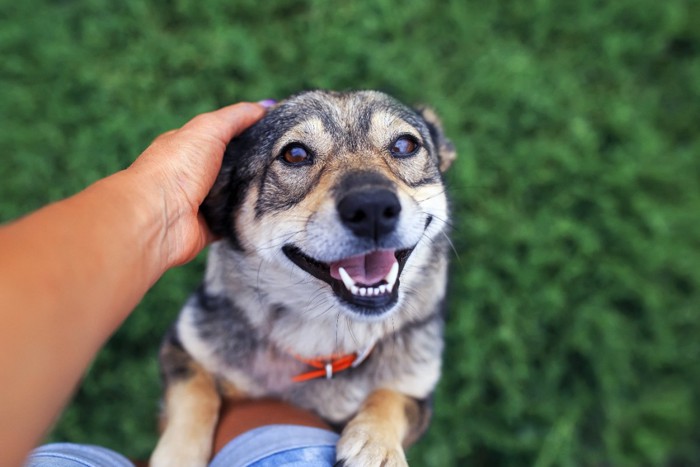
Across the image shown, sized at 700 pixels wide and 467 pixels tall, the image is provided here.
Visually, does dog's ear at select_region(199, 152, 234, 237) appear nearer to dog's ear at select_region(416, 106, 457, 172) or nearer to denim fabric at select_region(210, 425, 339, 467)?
denim fabric at select_region(210, 425, 339, 467)

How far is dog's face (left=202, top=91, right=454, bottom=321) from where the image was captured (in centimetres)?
225

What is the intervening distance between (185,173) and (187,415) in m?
1.17

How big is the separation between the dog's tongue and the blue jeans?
771mm

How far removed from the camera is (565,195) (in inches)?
175

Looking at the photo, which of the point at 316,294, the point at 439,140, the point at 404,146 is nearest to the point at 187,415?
the point at 316,294

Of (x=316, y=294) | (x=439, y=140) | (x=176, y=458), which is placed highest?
(x=439, y=140)

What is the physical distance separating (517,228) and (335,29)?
2285 millimetres

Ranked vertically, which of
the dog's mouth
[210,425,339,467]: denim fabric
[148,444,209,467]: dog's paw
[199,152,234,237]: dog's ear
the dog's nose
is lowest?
[148,444,209,467]: dog's paw

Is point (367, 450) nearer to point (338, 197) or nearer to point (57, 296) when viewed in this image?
point (338, 197)

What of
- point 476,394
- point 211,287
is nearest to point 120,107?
point 211,287

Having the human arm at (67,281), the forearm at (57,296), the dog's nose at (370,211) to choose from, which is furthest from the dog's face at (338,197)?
the forearm at (57,296)

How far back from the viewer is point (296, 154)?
2662mm

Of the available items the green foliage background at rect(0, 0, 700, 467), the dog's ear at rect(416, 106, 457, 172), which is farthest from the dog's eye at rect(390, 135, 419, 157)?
the green foliage background at rect(0, 0, 700, 467)

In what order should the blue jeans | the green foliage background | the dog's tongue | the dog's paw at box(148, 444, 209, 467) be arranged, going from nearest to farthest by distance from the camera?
the blue jeans < the dog's tongue < the dog's paw at box(148, 444, 209, 467) < the green foliage background
